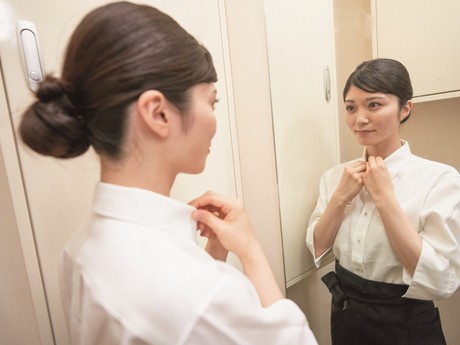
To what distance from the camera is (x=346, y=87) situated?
904 millimetres

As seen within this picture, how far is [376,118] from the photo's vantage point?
839 millimetres

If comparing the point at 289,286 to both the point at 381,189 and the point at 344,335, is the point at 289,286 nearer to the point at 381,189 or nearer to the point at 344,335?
the point at 344,335

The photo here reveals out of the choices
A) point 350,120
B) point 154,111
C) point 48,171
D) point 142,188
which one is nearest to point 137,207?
point 142,188

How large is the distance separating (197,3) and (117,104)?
656 millimetres

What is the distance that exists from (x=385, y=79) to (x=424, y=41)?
0.20 meters

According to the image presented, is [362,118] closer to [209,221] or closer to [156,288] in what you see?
[209,221]

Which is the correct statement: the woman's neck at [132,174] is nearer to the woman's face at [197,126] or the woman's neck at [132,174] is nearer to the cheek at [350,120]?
the woman's face at [197,126]

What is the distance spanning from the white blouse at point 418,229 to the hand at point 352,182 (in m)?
0.05

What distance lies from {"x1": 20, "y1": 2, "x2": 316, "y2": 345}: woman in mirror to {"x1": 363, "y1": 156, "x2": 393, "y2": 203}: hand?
0.45 meters

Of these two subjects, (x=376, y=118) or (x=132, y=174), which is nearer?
(x=132, y=174)

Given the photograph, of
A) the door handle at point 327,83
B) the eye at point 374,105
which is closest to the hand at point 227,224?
the eye at point 374,105

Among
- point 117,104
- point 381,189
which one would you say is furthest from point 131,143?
point 381,189

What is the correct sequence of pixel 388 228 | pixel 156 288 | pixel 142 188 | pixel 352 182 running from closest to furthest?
pixel 156 288 < pixel 142 188 < pixel 388 228 < pixel 352 182

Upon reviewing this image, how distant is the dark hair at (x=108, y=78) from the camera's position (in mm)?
404
